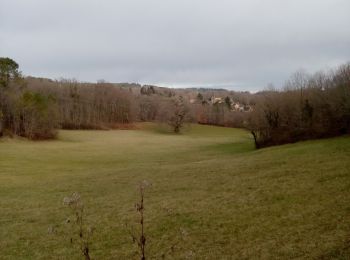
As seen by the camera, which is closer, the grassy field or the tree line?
the grassy field

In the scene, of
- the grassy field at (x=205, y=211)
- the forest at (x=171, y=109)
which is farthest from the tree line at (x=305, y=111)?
the grassy field at (x=205, y=211)

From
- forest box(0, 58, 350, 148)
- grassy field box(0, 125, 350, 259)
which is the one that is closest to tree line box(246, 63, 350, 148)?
forest box(0, 58, 350, 148)

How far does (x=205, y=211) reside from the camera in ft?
45.4

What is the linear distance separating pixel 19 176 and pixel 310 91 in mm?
28296

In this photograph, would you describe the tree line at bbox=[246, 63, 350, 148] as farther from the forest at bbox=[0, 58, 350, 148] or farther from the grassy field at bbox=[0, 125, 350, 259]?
the grassy field at bbox=[0, 125, 350, 259]

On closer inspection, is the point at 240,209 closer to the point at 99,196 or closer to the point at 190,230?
the point at 190,230

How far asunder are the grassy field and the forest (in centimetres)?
1220

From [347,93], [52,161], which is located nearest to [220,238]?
[347,93]

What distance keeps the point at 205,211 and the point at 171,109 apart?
7529 cm

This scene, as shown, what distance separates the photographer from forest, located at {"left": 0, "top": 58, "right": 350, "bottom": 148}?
36156 mm

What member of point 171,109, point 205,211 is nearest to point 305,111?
point 205,211

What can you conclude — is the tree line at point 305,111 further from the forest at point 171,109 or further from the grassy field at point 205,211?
the grassy field at point 205,211

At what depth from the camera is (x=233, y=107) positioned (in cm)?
12106

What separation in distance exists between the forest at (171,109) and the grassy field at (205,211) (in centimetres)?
1220
